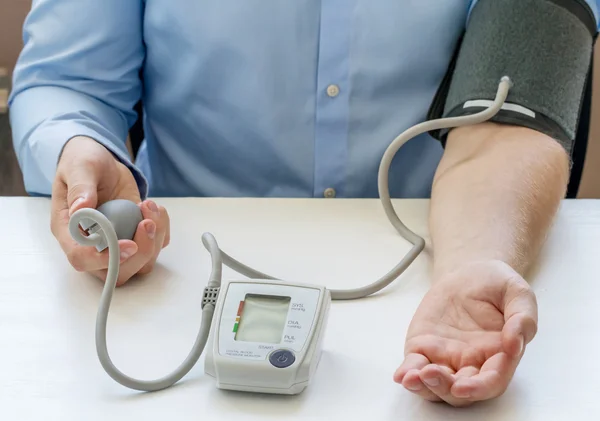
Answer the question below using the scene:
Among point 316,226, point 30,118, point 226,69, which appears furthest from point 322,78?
point 30,118

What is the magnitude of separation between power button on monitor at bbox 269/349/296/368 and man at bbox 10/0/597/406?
291mm

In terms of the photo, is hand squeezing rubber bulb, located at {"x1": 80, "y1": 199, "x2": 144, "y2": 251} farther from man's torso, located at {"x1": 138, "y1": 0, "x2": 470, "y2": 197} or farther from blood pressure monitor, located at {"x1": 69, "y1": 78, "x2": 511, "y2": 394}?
man's torso, located at {"x1": 138, "y1": 0, "x2": 470, "y2": 197}

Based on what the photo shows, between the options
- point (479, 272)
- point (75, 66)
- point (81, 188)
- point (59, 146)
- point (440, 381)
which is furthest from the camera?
point (75, 66)

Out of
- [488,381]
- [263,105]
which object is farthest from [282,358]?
[263,105]

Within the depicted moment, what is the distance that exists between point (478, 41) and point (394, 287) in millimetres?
353

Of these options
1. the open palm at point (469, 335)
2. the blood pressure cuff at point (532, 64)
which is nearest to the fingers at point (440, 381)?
the open palm at point (469, 335)

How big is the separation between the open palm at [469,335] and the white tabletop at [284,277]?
0.09 feet

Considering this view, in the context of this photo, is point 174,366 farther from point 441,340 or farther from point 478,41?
point 478,41

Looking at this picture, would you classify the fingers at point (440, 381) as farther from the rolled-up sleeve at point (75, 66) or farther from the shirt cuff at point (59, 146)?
the rolled-up sleeve at point (75, 66)

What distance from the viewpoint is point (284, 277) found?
0.77 metres

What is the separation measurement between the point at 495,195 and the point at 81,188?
1.35 ft

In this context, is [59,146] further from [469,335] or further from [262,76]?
[469,335]

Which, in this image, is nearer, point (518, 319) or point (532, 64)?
point (518, 319)

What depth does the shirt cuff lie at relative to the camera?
34.9 inches
